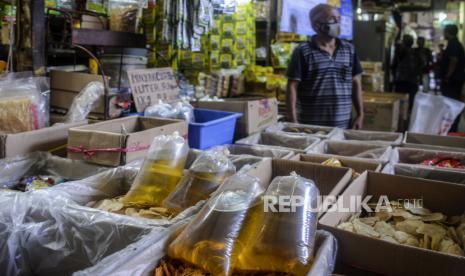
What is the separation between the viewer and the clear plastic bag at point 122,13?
8.38 ft

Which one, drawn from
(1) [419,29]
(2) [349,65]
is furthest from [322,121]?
(1) [419,29]

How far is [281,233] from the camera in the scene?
100 centimetres

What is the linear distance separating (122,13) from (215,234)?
6.47 ft

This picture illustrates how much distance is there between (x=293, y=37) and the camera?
4867 millimetres

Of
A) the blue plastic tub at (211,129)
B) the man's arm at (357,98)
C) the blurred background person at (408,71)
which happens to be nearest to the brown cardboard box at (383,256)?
the blue plastic tub at (211,129)

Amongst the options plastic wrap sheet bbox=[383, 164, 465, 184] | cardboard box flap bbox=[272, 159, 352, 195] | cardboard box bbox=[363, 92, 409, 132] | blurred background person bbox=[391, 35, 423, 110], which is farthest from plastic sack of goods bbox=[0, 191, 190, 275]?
blurred background person bbox=[391, 35, 423, 110]

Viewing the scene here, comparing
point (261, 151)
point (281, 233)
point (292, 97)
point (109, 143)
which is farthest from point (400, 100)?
point (281, 233)

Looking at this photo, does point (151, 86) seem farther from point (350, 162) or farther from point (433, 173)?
point (433, 173)

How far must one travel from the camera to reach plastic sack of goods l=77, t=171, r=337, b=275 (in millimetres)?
956

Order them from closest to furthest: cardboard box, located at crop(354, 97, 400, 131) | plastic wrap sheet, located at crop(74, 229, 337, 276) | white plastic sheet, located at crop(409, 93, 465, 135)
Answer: plastic wrap sheet, located at crop(74, 229, 337, 276)
white plastic sheet, located at crop(409, 93, 465, 135)
cardboard box, located at crop(354, 97, 400, 131)

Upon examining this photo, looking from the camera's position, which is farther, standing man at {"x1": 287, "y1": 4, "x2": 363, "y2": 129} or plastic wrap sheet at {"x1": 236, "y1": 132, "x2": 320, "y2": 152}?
standing man at {"x1": 287, "y1": 4, "x2": 363, "y2": 129}

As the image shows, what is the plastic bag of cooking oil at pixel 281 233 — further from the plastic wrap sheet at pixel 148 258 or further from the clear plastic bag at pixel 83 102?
the clear plastic bag at pixel 83 102

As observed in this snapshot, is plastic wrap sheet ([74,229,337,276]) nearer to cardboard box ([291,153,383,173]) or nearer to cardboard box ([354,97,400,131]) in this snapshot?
cardboard box ([291,153,383,173])

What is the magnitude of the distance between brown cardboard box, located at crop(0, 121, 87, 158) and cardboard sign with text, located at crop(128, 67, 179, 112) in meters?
0.45
